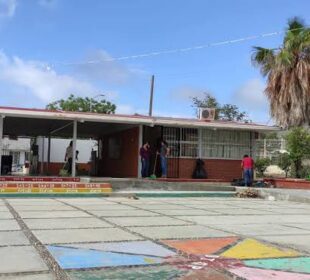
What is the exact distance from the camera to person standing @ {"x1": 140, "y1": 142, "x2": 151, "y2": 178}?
79.2 feet

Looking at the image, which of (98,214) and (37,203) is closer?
(98,214)

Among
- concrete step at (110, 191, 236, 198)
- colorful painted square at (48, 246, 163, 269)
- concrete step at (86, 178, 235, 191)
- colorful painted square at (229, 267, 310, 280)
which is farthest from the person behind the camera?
concrete step at (86, 178, 235, 191)

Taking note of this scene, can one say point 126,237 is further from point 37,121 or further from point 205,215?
point 37,121

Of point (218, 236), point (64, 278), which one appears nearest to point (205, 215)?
point (218, 236)

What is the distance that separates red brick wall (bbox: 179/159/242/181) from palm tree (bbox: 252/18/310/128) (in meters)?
3.08

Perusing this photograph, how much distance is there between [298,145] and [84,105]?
3814 cm

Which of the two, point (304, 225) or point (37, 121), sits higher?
point (37, 121)

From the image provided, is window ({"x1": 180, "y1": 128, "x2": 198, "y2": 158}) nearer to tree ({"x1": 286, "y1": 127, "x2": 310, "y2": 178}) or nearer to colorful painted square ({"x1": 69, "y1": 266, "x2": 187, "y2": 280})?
tree ({"x1": 286, "y1": 127, "x2": 310, "y2": 178})

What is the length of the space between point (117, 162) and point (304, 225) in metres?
18.0

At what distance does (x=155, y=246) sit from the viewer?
802 centimetres

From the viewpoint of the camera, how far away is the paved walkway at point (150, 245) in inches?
251

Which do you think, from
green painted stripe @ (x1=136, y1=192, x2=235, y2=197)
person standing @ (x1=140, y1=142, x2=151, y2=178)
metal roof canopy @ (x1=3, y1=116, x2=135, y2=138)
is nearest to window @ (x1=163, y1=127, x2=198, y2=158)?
person standing @ (x1=140, y1=142, x2=151, y2=178)

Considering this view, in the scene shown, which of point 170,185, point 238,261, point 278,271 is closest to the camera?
point 278,271

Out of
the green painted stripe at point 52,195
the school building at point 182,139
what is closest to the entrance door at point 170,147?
the school building at point 182,139
